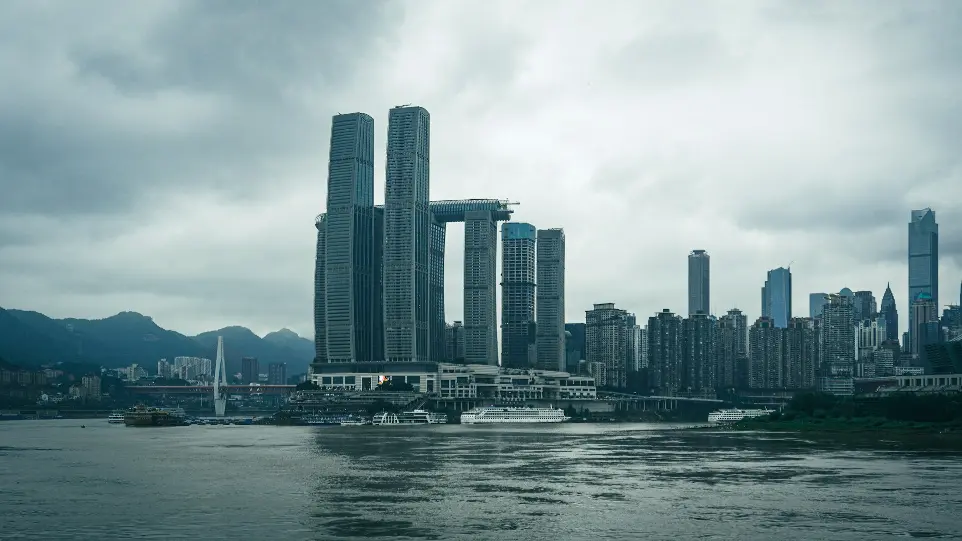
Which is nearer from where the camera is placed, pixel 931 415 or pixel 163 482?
pixel 163 482

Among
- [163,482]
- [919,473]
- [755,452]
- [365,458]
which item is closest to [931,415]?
[755,452]

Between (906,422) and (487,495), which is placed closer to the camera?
(487,495)

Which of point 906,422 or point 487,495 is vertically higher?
point 487,495

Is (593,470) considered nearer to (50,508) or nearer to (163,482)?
(163,482)

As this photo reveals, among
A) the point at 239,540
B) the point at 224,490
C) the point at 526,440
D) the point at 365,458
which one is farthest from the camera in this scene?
the point at 526,440

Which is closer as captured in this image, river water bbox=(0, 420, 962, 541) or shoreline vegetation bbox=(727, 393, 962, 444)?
river water bbox=(0, 420, 962, 541)

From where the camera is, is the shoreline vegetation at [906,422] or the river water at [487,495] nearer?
the river water at [487,495]

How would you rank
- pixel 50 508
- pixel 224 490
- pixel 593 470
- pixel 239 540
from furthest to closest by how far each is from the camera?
pixel 593 470
pixel 224 490
pixel 50 508
pixel 239 540
